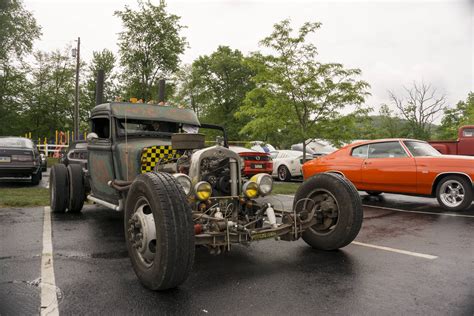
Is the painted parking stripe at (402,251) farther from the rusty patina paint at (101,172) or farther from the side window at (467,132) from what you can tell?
the side window at (467,132)

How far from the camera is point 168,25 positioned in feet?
83.6

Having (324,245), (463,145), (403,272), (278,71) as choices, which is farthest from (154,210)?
(463,145)

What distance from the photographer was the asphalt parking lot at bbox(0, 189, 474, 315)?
2.97 metres

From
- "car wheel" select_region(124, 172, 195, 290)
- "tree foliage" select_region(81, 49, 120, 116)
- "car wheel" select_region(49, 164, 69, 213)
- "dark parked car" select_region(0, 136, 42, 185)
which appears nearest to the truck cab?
"car wheel" select_region(49, 164, 69, 213)

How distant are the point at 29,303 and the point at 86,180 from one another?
4212mm

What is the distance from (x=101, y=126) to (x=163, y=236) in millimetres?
3979

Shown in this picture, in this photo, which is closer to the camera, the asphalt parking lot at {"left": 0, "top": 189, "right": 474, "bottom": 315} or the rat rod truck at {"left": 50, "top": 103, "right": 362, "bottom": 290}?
the asphalt parking lot at {"left": 0, "top": 189, "right": 474, "bottom": 315}

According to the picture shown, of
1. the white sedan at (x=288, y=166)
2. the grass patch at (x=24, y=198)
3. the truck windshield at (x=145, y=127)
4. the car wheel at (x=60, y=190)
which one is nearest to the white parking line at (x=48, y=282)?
the car wheel at (x=60, y=190)

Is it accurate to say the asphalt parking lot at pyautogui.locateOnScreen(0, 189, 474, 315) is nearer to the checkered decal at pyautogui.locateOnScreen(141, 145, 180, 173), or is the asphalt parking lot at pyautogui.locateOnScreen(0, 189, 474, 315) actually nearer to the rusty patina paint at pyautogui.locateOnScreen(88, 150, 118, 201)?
the rusty patina paint at pyautogui.locateOnScreen(88, 150, 118, 201)

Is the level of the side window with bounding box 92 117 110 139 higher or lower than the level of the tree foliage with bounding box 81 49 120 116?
lower

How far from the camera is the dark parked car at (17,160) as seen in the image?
11.0m

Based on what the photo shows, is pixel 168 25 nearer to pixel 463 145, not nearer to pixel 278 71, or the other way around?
pixel 278 71

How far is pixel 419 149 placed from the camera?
8.23m

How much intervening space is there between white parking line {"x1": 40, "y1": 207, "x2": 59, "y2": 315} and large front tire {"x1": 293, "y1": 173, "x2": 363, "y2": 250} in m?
2.69
